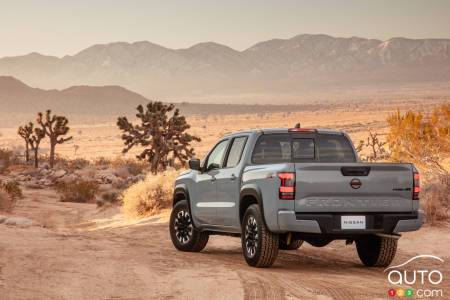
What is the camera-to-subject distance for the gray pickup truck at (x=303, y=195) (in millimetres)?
9188

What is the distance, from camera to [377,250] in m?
10.8

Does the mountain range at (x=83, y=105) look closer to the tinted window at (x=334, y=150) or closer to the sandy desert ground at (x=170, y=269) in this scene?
the sandy desert ground at (x=170, y=269)

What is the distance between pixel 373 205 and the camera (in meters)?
9.41

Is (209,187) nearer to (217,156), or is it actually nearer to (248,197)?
(217,156)

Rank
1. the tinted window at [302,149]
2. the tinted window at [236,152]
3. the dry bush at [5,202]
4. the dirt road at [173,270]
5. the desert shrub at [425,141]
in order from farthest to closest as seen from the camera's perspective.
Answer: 1. the dry bush at [5,202]
2. the desert shrub at [425,141]
3. the tinted window at [236,152]
4. the tinted window at [302,149]
5. the dirt road at [173,270]

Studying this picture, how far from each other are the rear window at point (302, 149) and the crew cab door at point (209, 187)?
102cm

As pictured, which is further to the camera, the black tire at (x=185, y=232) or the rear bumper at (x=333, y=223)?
the black tire at (x=185, y=232)

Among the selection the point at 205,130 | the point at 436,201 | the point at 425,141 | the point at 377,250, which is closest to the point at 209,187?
the point at 377,250

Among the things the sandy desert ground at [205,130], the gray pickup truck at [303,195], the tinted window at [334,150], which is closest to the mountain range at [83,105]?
the sandy desert ground at [205,130]

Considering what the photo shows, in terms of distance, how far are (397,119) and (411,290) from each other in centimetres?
1662

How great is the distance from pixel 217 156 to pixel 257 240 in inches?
93.8

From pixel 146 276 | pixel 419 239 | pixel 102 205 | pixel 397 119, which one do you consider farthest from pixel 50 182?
pixel 146 276

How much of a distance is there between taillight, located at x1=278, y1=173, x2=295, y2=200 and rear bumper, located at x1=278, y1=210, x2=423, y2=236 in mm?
207

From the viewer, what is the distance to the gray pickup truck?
9.19 m
